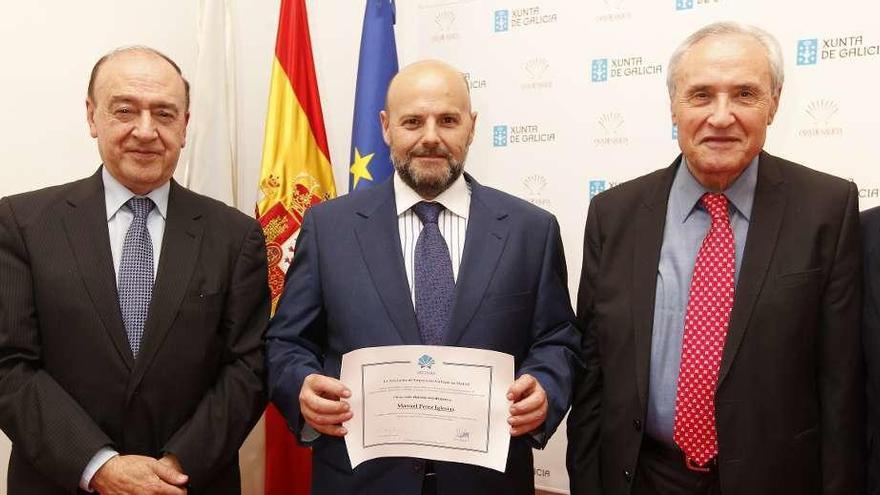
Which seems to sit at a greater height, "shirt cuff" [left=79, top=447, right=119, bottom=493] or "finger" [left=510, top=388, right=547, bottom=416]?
"finger" [left=510, top=388, right=547, bottom=416]

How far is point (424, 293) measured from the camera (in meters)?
2.34

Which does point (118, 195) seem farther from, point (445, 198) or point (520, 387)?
point (520, 387)

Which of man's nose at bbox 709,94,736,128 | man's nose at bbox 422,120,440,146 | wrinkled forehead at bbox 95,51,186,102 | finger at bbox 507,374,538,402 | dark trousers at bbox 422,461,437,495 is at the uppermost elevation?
wrinkled forehead at bbox 95,51,186,102

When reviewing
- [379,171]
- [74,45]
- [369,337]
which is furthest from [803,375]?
[74,45]

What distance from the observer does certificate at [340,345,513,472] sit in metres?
2.09

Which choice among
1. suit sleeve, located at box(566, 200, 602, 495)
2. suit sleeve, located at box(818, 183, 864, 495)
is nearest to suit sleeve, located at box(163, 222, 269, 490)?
suit sleeve, located at box(566, 200, 602, 495)

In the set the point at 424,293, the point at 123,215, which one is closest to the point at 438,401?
the point at 424,293

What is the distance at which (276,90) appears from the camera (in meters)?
4.07

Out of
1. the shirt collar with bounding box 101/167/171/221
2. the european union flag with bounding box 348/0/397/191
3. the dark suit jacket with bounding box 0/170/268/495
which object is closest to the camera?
the dark suit jacket with bounding box 0/170/268/495

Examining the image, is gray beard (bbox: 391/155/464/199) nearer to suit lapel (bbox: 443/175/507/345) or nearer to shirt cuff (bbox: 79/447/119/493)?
suit lapel (bbox: 443/175/507/345)

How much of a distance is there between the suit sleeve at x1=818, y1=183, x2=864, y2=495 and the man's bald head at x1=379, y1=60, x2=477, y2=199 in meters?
1.21

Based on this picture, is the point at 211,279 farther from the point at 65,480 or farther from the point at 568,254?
the point at 568,254

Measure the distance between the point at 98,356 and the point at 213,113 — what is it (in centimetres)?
205

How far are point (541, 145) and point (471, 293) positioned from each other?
2.08 m
